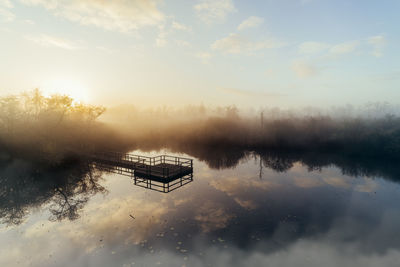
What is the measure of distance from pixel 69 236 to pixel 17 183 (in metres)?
17.2

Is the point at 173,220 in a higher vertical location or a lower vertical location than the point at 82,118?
lower

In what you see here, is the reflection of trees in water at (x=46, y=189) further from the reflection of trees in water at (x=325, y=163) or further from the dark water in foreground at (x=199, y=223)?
the reflection of trees in water at (x=325, y=163)

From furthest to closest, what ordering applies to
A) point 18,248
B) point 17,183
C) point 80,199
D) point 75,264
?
point 17,183, point 80,199, point 18,248, point 75,264

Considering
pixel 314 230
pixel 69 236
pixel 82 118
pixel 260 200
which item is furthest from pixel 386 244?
pixel 82 118

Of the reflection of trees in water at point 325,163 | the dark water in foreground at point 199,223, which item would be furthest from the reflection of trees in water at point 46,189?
the reflection of trees in water at point 325,163

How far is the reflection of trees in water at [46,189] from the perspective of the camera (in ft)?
49.8

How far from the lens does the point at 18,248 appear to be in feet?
34.7

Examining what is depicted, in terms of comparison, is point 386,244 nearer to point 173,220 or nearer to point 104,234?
point 173,220

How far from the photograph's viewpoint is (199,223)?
13.0 meters

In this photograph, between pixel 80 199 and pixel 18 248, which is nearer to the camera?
pixel 18 248

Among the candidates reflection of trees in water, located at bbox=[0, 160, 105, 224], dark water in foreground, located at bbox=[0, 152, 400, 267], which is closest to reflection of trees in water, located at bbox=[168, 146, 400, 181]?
dark water in foreground, located at bbox=[0, 152, 400, 267]

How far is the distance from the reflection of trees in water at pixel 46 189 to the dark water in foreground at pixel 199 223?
4.3 inches

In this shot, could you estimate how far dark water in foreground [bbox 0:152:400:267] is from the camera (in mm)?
9750

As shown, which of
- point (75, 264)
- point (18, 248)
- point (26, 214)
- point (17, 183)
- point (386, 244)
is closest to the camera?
point (75, 264)
